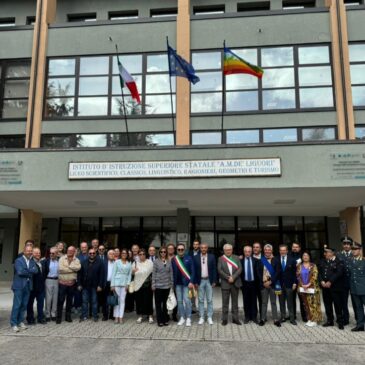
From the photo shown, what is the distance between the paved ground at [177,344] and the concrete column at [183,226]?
6.52 metres

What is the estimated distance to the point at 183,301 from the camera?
9.30m

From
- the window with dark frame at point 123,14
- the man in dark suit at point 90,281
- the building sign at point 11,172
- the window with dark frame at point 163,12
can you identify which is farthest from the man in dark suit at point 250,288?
the window with dark frame at point 123,14

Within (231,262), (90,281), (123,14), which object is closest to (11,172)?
(90,281)

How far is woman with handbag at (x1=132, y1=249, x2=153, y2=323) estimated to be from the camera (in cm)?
948

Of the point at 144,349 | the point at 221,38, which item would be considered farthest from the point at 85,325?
the point at 221,38

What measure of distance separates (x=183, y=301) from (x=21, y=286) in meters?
3.53

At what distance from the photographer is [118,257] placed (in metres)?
10.2

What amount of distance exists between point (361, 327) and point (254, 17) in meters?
13.4

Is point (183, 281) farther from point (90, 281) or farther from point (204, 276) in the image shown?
point (90, 281)

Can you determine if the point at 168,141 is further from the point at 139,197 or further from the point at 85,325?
the point at 85,325

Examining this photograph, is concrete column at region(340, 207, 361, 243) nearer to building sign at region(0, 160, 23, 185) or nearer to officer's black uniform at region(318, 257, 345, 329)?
officer's black uniform at region(318, 257, 345, 329)

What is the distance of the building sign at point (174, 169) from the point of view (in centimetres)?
1234

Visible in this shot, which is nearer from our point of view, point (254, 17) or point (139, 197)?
point (139, 197)

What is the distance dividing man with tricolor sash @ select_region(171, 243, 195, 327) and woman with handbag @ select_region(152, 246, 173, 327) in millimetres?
157
